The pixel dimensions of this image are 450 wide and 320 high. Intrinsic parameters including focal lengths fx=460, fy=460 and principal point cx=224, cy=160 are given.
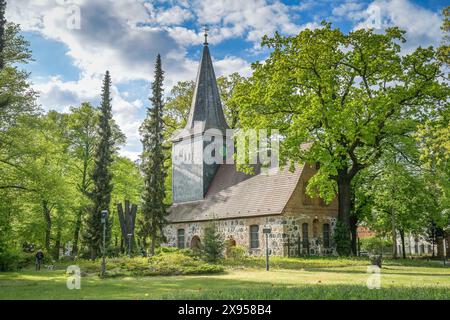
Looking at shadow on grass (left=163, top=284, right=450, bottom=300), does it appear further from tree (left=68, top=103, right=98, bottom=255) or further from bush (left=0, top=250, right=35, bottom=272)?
tree (left=68, top=103, right=98, bottom=255)

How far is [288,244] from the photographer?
89.9ft

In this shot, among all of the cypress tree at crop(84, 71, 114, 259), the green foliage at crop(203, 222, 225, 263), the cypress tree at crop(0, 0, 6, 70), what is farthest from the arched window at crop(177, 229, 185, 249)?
the cypress tree at crop(0, 0, 6, 70)

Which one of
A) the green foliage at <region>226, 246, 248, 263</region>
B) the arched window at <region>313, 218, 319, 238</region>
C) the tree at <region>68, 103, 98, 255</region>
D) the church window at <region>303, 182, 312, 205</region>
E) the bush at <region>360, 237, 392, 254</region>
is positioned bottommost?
the bush at <region>360, 237, 392, 254</region>

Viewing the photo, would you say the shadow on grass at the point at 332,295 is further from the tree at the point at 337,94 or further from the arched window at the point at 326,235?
the arched window at the point at 326,235

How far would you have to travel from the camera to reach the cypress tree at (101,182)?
105 feet

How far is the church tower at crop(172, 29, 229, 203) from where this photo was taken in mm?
38188

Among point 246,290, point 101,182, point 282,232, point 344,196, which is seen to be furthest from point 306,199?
point 246,290

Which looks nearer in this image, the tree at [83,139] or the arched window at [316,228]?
the arched window at [316,228]

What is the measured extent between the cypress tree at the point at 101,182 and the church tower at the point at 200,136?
7.34 m

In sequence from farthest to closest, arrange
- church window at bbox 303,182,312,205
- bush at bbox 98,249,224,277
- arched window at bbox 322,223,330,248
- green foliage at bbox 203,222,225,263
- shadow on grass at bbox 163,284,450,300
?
1. arched window at bbox 322,223,330,248
2. church window at bbox 303,182,312,205
3. green foliage at bbox 203,222,225,263
4. bush at bbox 98,249,224,277
5. shadow on grass at bbox 163,284,450,300

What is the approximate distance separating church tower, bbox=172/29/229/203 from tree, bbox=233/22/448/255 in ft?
40.6

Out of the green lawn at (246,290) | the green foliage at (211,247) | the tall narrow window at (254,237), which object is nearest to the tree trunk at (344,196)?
the tall narrow window at (254,237)

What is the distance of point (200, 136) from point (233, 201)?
25.1ft
